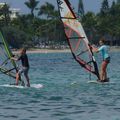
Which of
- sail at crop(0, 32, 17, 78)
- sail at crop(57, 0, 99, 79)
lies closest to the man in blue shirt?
sail at crop(57, 0, 99, 79)

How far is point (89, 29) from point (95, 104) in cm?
12565

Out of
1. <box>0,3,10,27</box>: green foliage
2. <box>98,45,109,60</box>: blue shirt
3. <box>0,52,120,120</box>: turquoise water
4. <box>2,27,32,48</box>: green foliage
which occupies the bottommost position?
<box>2,27,32,48</box>: green foliage

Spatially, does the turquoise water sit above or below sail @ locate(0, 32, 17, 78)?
below

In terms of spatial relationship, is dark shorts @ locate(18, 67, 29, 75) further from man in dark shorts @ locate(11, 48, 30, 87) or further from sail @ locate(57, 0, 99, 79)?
sail @ locate(57, 0, 99, 79)

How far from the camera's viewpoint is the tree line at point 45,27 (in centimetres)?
13125

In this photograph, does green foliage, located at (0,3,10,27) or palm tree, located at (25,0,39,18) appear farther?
palm tree, located at (25,0,39,18)

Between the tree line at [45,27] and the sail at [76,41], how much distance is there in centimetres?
10357

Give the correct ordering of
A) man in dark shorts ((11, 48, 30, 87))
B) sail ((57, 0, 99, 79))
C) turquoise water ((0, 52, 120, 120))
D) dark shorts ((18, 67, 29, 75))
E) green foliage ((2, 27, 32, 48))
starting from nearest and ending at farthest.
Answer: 1. turquoise water ((0, 52, 120, 120))
2. man in dark shorts ((11, 48, 30, 87))
3. dark shorts ((18, 67, 29, 75))
4. sail ((57, 0, 99, 79))
5. green foliage ((2, 27, 32, 48))

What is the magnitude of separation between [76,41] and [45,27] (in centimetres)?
11075

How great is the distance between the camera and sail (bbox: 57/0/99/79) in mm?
23469

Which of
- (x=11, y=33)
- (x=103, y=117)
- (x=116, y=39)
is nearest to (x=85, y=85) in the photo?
(x=103, y=117)

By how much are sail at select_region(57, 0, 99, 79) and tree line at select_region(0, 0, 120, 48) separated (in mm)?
103572

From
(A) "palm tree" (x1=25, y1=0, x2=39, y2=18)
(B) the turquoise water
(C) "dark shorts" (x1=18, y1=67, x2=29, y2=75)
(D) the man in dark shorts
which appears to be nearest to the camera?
(B) the turquoise water

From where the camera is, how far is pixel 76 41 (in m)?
23.6
